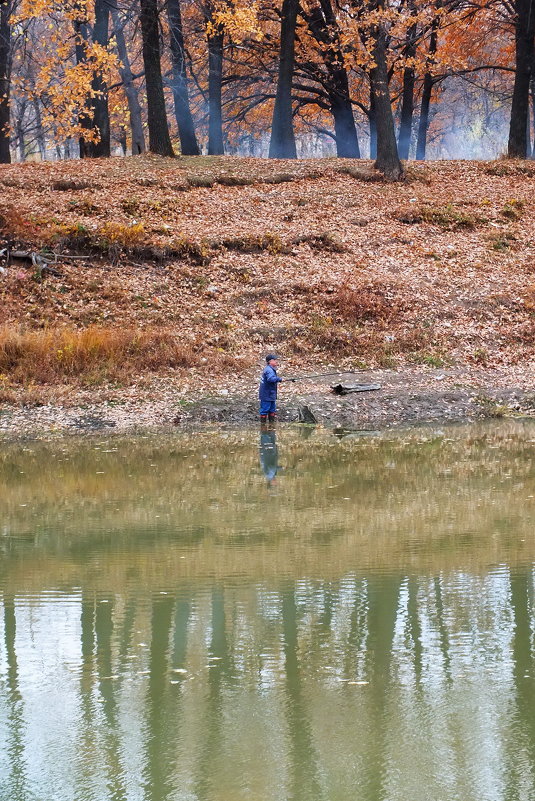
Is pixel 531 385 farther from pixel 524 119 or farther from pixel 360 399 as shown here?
pixel 524 119

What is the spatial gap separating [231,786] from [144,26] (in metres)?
26.1

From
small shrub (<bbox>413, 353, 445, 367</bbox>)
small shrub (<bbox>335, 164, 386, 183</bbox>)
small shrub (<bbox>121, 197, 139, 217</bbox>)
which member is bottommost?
small shrub (<bbox>413, 353, 445, 367</bbox>)

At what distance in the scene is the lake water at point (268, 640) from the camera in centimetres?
511

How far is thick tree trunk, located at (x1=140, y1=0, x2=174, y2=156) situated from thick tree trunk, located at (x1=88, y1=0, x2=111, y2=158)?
130 centimetres

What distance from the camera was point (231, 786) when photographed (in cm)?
493

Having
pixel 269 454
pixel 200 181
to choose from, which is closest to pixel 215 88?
pixel 200 181

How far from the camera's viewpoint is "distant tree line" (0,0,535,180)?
26047 millimetres

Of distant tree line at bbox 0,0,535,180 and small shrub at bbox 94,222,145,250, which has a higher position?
distant tree line at bbox 0,0,535,180

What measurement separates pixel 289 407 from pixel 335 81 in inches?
812

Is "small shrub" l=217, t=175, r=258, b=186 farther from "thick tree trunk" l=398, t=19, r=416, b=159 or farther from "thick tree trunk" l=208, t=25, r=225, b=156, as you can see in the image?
"thick tree trunk" l=398, t=19, r=416, b=159

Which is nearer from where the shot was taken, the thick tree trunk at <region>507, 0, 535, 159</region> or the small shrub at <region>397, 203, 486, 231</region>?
the small shrub at <region>397, 203, 486, 231</region>

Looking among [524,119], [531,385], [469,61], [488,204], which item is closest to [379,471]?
[531,385]

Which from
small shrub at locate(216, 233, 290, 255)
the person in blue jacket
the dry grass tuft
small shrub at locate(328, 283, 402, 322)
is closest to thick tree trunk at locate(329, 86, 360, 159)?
small shrub at locate(216, 233, 290, 255)

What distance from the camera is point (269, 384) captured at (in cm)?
Result: 1697
